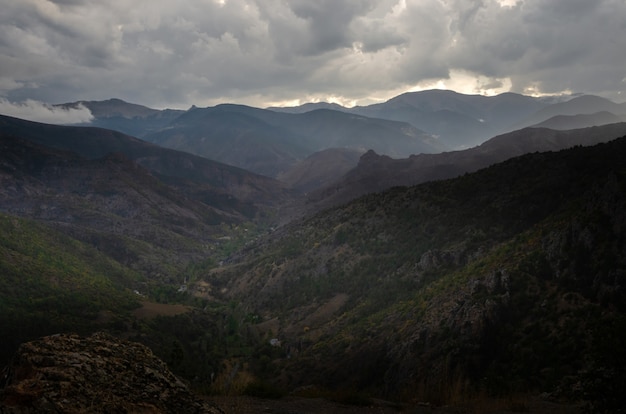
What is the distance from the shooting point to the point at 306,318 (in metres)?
82.8

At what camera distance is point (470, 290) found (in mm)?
42750

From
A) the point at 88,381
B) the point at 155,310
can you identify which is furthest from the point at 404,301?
the point at 155,310

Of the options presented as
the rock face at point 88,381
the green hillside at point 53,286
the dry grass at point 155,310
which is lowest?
the dry grass at point 155,310

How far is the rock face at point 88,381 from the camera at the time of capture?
7.36 metres

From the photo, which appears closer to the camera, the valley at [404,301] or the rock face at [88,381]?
the rock face at [88,381]

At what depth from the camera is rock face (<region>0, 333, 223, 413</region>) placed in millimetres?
7355

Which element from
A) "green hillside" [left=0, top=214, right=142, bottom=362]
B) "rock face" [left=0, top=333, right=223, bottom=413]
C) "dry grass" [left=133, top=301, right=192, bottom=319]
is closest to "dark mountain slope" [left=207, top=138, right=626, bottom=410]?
"rock face" [left=0, top=333, right=223, bottom=413]

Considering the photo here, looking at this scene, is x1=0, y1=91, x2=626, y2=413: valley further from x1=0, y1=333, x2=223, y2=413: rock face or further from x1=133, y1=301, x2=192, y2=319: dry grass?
x1=0, y1=333, x2=223, y2=413: rock face

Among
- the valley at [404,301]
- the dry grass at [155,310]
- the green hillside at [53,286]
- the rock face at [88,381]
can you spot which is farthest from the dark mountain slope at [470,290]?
the green hillside at [53,286]

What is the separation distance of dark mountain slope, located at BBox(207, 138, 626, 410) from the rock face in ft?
35.9

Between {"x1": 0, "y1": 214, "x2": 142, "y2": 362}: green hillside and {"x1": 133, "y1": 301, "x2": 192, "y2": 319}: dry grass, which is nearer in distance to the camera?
{"x1": 0, "y1": 214, "x2": 142, "y2": 362}: green hillside

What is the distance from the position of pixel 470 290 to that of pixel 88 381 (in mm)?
40766

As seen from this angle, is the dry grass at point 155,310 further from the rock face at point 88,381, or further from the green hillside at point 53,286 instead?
the rock face at point 88,381

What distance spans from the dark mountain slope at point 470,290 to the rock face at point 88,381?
1093 cm
